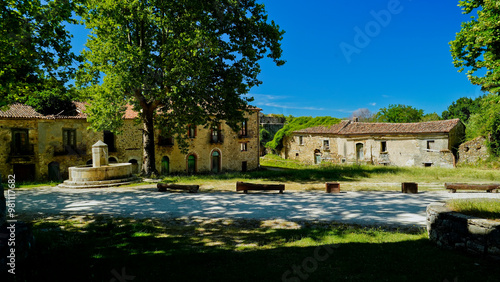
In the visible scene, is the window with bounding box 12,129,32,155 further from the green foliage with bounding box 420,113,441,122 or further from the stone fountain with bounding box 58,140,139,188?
the green foliage with bounding box 420,113,441,122

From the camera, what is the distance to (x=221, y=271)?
4.30 m

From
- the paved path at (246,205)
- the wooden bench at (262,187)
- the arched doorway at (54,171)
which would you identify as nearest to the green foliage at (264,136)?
the arched doorway at (54,171)

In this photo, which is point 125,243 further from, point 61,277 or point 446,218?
point 446,218

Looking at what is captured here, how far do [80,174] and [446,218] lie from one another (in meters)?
16.4

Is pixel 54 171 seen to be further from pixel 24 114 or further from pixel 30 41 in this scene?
pixel 30 41

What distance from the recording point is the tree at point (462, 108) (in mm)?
46747

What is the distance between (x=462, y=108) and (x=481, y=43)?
4652 cm

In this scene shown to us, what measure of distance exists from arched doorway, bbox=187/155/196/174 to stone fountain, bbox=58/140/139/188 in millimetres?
11526

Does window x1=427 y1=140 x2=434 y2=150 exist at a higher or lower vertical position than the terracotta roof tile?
lower

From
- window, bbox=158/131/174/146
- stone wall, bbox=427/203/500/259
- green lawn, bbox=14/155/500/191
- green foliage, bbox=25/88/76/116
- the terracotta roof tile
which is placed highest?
green foliage, bbox=25/88/76/116

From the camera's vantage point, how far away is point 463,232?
5.09 m

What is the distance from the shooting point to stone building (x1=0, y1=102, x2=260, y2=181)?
20844mm

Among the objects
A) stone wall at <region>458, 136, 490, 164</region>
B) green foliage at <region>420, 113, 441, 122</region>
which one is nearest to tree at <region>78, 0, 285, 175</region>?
stone wall at <region>458, 136, 490, 164</region>

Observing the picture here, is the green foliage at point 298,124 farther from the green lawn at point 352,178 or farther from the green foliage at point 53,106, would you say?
the green foliage at point 53,106
